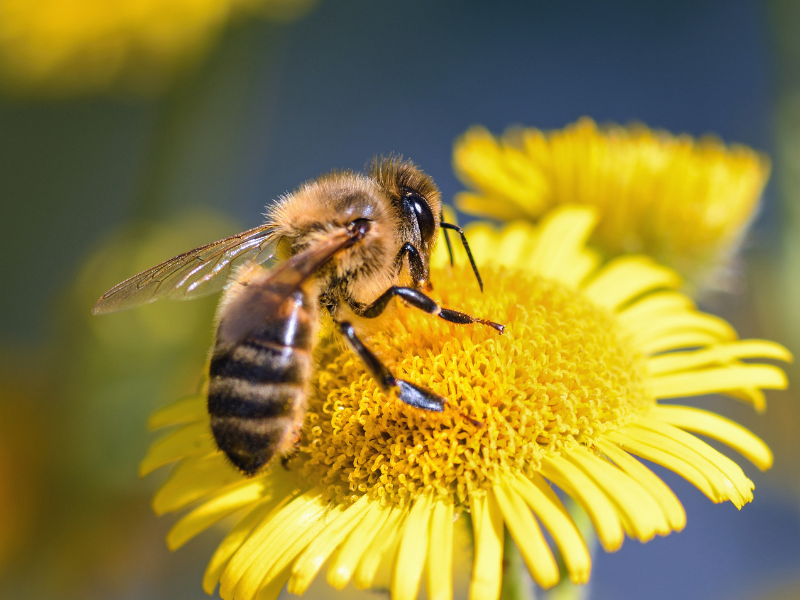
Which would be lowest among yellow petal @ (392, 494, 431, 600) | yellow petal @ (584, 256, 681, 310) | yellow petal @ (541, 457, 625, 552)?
yellow petal @ (392, 494, 431, 600)

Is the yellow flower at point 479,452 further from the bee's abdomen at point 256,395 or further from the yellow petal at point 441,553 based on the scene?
the bee's abdomen at point 256,395

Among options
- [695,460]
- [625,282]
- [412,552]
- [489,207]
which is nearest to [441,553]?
[412,552]

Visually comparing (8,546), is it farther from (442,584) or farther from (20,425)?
(442,584)

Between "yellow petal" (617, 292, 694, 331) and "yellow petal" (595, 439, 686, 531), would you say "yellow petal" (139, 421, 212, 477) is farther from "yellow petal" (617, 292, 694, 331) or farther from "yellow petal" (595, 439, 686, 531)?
"yellow petal" (617, 292, 694, 331)

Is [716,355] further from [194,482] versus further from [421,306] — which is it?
[194,482]

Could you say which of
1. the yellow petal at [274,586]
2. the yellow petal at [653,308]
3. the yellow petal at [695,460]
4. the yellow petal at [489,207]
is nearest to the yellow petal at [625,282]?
the yellow petal at [653,308]

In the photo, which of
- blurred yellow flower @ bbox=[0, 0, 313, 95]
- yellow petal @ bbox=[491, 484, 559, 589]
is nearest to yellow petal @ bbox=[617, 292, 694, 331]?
yellow petal @ bbox=[491, 484, 559, 589]
